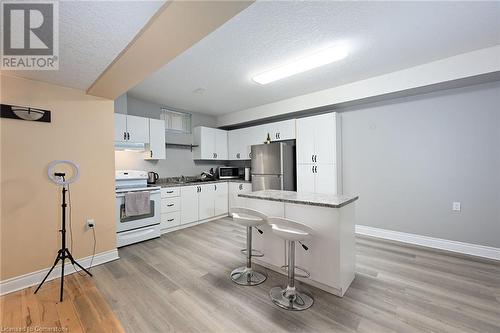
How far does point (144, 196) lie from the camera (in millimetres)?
3412

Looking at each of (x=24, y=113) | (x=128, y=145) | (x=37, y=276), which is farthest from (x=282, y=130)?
(x=37, y=276)

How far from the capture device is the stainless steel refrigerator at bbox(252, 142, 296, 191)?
4203 mm

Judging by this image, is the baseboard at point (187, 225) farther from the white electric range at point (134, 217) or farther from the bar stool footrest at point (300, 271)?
the bar stool footrest at point (300, 271)

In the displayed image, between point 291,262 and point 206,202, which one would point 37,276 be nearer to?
point 206,202

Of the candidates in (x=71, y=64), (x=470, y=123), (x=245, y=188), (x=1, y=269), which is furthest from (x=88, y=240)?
(x=470, y=123)

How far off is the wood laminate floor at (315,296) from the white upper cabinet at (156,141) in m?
1.85

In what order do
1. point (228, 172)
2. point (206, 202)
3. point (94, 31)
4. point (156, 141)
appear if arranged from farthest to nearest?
point (228, 172) < point (206, 202) < point (156, 141) < point (94, 31)

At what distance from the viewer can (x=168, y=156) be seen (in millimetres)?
4680

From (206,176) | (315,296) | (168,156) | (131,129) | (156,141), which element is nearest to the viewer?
(315,296)

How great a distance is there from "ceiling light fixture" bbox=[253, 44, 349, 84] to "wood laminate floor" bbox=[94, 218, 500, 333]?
2.62 meters

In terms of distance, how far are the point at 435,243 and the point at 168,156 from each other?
17.0ft

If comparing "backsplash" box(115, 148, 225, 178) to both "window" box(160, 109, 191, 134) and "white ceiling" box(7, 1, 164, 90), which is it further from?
"white ceiling" box(7, 1, 164, 90)

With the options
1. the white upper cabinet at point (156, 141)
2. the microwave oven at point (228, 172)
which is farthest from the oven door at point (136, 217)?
the microwave oven at point (228, 172)

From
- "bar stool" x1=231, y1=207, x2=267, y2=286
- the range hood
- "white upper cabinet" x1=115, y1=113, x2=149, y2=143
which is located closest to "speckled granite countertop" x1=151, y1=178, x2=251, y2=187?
the range hood
